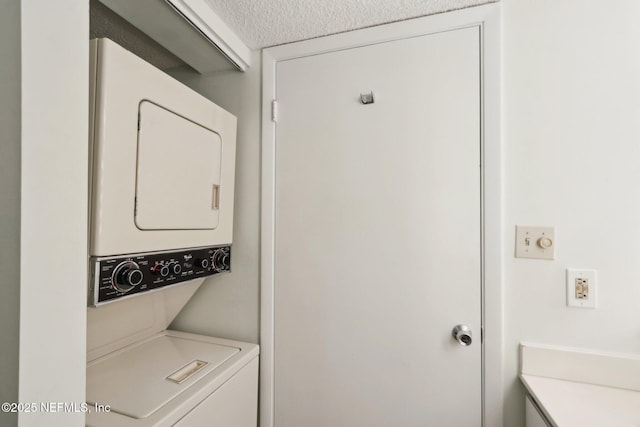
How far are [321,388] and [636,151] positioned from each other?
172 centimetres

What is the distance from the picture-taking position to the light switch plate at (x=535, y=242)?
3.78ft

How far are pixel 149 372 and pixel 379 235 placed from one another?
1.19 m

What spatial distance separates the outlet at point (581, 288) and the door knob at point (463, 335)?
415 millimetres

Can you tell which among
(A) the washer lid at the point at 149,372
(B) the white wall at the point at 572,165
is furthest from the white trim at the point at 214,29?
(A) the washer lid at the point at 149,372

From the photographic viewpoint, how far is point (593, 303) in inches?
43.4

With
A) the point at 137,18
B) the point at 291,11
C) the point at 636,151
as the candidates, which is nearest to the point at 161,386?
the point at 137,18

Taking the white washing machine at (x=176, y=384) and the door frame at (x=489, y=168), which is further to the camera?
the door frame at (x=489, y=168)

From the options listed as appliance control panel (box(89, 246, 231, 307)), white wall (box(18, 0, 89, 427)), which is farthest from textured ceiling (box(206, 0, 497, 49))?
appliance control panel (box(89, 246, 231, 307))

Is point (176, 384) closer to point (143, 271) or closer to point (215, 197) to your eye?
point (143, 271)

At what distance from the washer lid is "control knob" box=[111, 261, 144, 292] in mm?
416

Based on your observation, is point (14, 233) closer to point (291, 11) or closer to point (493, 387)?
point (291, 11)

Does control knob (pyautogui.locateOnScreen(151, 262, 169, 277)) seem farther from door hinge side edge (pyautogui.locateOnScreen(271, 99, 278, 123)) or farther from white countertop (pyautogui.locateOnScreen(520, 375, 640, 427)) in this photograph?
white countertop (pyautogui.locateOnScreen(520, 375, 640, 427))

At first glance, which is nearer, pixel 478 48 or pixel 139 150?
pixel 139 150

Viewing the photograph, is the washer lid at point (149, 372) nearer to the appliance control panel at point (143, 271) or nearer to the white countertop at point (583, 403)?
the appliance control panel at point (143, 271)
